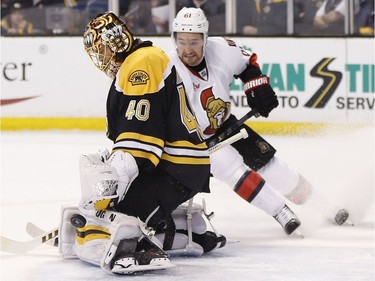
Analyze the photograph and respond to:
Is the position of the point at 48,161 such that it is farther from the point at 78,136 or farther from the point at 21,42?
the point at 21,42

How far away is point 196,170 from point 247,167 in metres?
0.66

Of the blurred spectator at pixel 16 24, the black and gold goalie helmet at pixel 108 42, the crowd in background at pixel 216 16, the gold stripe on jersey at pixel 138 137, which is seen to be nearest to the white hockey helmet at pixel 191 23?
the black and gold goalie helmet at pixel 108 42

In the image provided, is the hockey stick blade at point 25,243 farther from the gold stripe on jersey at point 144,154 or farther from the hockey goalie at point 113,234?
the gold stripe on jersey at point 144,154

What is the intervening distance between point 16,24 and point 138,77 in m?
4.99

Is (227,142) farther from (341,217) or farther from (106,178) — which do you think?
(106,178)

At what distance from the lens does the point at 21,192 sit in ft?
17.9

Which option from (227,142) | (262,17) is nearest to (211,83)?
(227,142)

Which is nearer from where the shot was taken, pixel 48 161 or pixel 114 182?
pixel 114 182

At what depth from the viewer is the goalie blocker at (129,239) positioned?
342cm

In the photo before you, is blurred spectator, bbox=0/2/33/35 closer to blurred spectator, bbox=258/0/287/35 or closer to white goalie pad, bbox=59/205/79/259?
blurred spectator, bbox=258/0/287/35

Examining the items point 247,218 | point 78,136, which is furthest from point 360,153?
point 78,136

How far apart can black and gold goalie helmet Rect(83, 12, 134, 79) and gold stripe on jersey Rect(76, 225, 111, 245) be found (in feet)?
1.68

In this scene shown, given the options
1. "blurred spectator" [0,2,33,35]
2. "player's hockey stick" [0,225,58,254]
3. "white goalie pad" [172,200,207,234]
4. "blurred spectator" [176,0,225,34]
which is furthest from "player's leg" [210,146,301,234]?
"blurred spectator" [0,2,33,35]

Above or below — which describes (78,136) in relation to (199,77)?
below
